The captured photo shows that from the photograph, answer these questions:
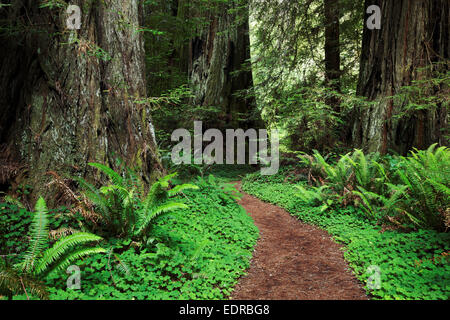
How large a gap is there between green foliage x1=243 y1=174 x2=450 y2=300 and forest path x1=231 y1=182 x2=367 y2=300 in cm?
18

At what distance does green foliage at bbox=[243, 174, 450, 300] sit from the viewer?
2.87m

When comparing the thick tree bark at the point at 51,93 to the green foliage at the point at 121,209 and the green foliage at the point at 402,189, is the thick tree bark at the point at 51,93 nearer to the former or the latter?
the green foliage at the point at 121,209

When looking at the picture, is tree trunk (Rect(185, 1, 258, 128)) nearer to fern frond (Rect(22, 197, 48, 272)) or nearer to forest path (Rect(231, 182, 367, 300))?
forest path (Rect(231, 182, 367, 300))

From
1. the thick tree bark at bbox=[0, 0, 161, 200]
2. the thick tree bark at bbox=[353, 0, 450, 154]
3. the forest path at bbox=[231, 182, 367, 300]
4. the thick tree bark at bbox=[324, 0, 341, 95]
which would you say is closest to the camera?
the forest path at bbox=[231, 182, 367, 300]

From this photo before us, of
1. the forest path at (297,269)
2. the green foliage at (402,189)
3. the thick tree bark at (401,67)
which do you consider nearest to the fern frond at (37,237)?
the forest path at (297,269)

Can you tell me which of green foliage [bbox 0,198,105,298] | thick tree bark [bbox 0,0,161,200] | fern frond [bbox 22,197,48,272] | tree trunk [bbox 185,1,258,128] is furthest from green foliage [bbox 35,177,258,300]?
tree trunk [bbox 185,1,258,128]

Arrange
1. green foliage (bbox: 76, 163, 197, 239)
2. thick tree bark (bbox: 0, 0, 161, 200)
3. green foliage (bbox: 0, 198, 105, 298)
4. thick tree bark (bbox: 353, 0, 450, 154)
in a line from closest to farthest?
green foliage (bbox: 0, 198, 105, 298) → green foliage (bbox: 76, 163, 197, 239) → thick tree bark (bbox: 0, 0, 161, 200) → thick tree bark (bbox: 353, 0, 450, 154)

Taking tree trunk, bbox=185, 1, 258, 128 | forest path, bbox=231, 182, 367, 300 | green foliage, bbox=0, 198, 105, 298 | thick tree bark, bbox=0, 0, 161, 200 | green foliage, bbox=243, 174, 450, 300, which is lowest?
forest path, bbox=231, 182, 367, 300

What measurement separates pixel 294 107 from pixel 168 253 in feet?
19.2

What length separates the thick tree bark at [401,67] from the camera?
6496 millimetres

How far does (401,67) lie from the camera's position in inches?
269

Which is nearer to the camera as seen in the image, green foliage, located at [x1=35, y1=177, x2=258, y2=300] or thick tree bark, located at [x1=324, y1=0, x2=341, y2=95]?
green foliage, located at [x1=35, y1=177, x2=258, y2=300]

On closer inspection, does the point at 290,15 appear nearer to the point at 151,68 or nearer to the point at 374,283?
the point at 151,68

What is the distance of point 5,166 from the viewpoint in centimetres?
362
